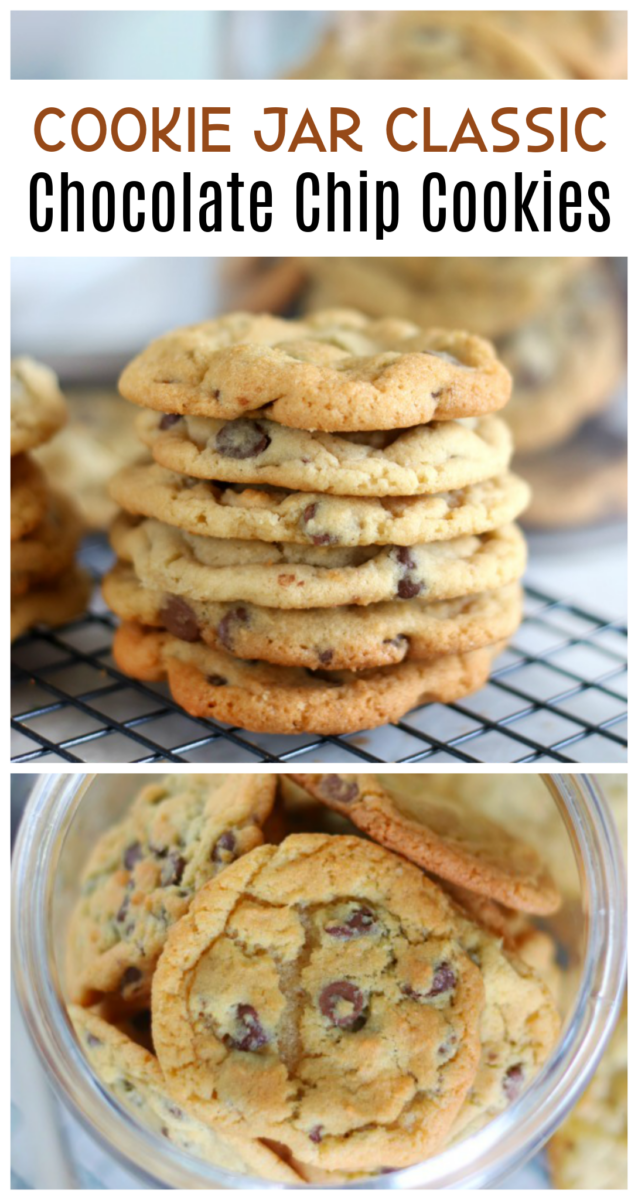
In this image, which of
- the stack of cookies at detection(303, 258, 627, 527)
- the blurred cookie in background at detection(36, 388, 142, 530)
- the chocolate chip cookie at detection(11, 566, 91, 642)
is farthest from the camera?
the stack of cookies at detection(303, 258, 627, 527)

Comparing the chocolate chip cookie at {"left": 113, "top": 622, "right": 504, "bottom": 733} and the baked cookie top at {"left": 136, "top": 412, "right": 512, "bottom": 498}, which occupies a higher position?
the baked cookie top at {"left": 136, "top": 412, "right": 512, "bottom": 498}

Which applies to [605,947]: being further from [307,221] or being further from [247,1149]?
[307,221]

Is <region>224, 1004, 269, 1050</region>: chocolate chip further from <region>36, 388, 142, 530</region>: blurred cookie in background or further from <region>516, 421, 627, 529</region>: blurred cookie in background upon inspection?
<region>516, 421, 627, 529</region>: blurred cookie in background

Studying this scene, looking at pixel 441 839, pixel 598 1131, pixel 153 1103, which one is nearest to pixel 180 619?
pixel 441 839

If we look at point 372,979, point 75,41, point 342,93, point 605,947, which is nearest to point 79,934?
point 372,979

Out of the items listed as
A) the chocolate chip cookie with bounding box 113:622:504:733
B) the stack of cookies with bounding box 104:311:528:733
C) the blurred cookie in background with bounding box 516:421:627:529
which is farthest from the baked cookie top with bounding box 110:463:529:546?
the blurred cookie in background with bounding box 516:421:627:529

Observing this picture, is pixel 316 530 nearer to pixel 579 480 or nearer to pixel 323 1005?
pixel 323 1005
